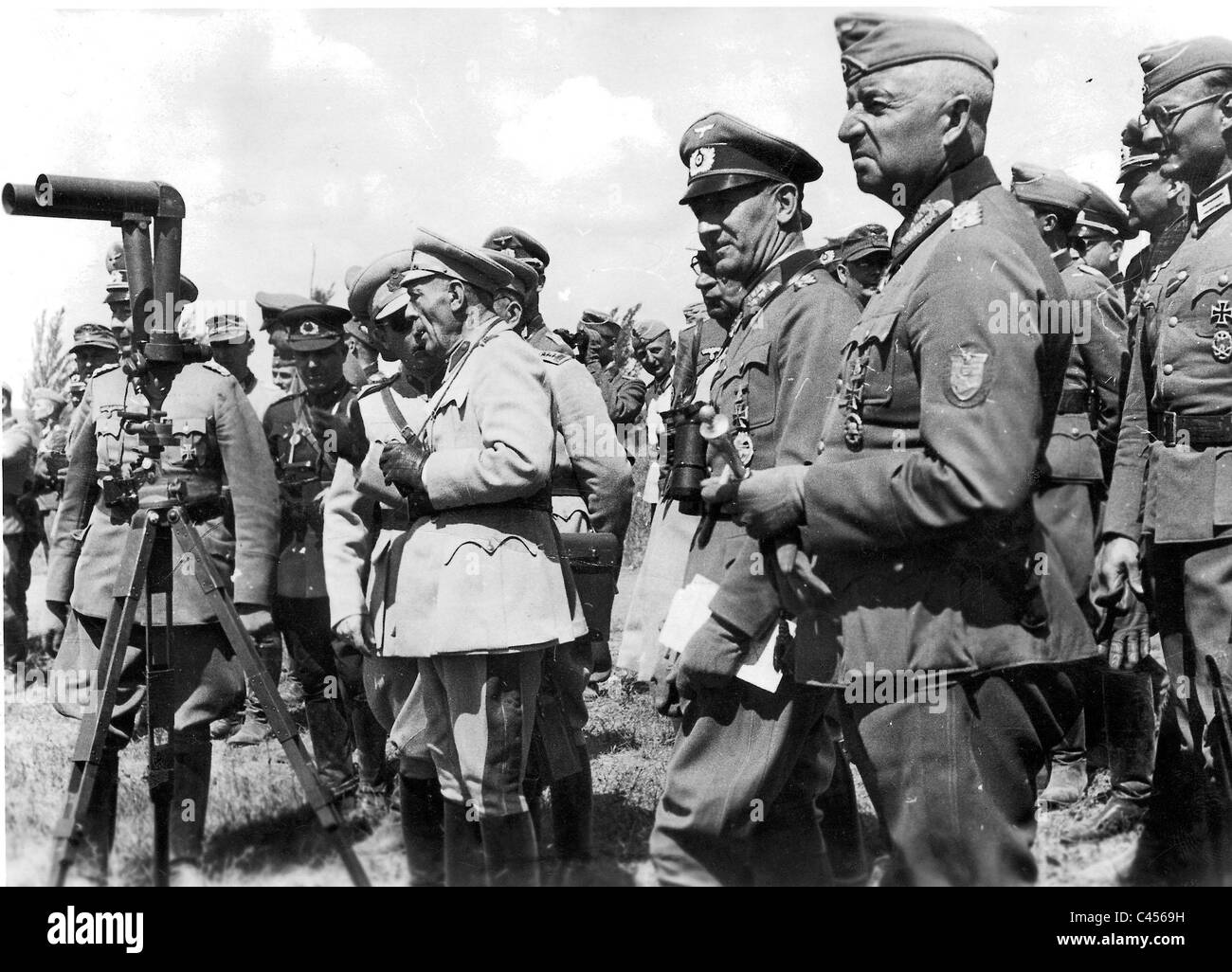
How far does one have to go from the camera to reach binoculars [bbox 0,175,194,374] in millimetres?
4086

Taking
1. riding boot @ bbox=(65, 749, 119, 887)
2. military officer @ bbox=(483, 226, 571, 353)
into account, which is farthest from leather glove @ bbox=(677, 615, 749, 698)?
riding boot @ bbox=(65, 749, 119, 887)

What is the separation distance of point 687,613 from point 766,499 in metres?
0.61

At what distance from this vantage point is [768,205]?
4.03m

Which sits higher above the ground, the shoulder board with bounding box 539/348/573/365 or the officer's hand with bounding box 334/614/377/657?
the shoulder board with bounding box 539/348/573/365

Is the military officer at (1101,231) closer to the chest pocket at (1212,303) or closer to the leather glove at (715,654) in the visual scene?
the chest pocket at (1212,303)

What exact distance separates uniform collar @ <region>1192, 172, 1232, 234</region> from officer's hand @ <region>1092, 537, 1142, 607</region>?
1130 mm

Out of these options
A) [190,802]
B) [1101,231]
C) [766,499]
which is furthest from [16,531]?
[766,499]

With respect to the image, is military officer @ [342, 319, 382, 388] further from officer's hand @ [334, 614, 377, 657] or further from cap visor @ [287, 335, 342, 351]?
officer's hand @ [334, 614, 377, 657]

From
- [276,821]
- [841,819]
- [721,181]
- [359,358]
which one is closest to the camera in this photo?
[721,181]

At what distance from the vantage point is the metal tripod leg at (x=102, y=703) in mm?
3656

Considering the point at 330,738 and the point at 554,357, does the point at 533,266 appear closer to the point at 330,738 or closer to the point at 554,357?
the point at 554,357

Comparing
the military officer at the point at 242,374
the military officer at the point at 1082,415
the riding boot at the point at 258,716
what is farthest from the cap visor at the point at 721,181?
the military officer at the point at 242,374

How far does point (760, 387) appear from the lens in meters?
3.78
